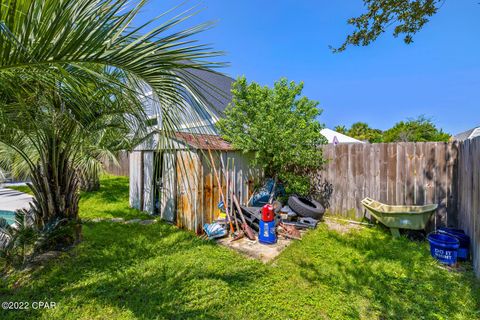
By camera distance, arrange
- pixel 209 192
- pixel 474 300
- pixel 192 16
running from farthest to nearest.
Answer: pixel 209 192
pixel 474 300
pixel 192 16

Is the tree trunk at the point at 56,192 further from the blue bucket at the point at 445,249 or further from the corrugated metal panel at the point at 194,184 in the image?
the blue bucket at the point at 445,249

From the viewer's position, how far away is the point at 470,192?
334 centimetres

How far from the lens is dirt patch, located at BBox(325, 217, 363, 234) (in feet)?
15.9

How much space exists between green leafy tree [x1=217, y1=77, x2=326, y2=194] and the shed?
0.51 meters

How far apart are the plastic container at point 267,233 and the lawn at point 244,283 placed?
0.39 metres

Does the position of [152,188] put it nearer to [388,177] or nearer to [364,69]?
[388,177]

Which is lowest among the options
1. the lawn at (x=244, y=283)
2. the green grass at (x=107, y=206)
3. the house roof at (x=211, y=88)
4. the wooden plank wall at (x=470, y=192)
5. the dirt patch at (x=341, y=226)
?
the lawn at (x=244, y=283)

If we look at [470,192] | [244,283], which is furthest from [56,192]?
[470,192]

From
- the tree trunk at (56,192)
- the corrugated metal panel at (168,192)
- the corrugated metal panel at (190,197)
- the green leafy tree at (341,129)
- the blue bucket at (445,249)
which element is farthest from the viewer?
the green leafy tree at (341,129)

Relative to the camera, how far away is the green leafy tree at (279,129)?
545cm

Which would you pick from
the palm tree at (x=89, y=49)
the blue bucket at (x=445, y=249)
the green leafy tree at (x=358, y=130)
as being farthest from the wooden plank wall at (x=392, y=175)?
the green leafy tree at (x=358, y=130)

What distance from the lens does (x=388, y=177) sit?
16.5ft

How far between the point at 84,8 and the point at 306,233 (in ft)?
15.6

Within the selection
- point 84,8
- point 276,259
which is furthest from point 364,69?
point 84,8
